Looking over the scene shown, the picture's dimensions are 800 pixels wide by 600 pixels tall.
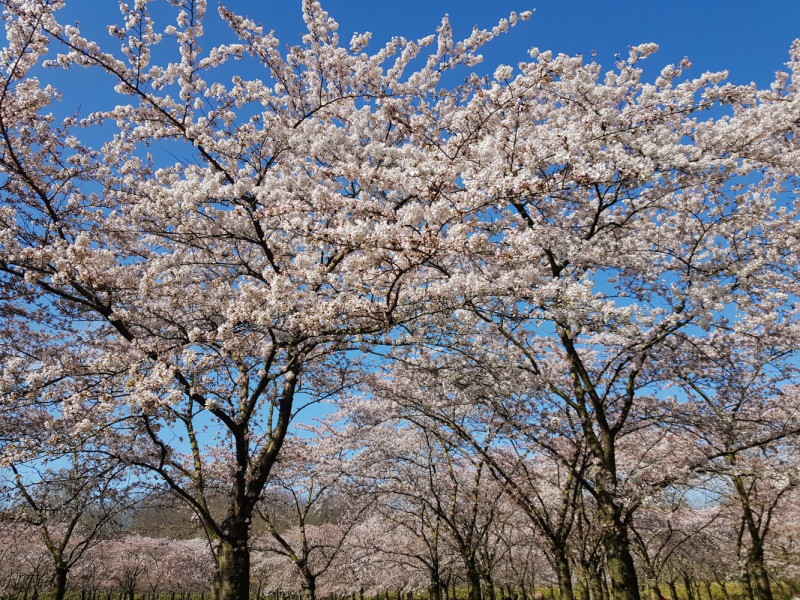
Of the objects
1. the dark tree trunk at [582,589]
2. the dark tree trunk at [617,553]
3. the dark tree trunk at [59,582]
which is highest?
the dark tree trunk at [617,553]

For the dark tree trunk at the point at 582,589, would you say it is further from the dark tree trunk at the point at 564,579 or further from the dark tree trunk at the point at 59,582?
the dark tree trunk at the point at 59,582

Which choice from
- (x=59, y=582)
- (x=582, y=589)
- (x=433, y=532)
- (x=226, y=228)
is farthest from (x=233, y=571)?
(x=582, y=589)

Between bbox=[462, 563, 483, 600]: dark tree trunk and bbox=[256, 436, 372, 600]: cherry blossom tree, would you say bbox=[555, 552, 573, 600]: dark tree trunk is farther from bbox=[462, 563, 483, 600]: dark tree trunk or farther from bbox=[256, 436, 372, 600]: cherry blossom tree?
bbox=[256, 436, 372, 600]: cherry blossom tree

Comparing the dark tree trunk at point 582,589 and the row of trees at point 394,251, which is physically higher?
the row of trees at point 394,251

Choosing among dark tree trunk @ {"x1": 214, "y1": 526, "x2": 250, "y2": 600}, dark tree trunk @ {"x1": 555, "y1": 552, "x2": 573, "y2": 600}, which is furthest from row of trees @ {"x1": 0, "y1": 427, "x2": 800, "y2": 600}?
dark tree trunk @ {"x1": 214, "y1": 526, "x2": 250, "y2": 600}

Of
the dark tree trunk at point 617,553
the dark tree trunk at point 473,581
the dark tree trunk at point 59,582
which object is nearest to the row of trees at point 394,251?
the dark tree trunk at point 617,553

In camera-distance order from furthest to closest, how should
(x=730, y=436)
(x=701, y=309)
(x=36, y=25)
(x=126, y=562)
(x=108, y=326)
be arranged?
(x=126, y=562)
(x=108, y=326)
(x=730, y=436)
(x=701, y=309)
(x=36, y=25)

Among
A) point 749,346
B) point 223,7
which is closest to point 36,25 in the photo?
point 223,7

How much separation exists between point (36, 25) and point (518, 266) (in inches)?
295

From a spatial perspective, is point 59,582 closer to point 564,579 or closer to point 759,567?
point 564,579

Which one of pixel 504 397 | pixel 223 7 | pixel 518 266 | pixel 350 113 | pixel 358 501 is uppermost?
pixel 223 7

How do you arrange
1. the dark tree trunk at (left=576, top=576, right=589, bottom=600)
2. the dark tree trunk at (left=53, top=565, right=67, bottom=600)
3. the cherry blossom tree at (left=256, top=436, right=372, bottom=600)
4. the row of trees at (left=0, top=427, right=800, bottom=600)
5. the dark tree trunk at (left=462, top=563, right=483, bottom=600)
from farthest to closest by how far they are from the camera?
the cherry blossom tree at (left=256, top=436, right=372, bottom=600)
the dark tree trunk at (left=53, top=565, right=67, bottom=600)
the dark tree trunk at (left=576, top=576, right=589, bottom=600)
the dark tree trunk at (left=462, top=563, right=483, bottom=600)
the row of trees at (left=0, top=427, right=800, bottom=600)

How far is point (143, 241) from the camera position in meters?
9.62

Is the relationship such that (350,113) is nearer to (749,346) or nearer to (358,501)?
(749,346)
